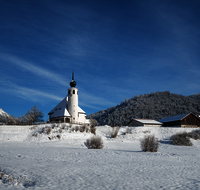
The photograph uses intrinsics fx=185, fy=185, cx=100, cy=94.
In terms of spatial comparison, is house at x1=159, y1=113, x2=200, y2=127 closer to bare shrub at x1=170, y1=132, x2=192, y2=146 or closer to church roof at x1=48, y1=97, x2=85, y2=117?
bare shrub at x1=170, y1=132, x2=192, y2=146

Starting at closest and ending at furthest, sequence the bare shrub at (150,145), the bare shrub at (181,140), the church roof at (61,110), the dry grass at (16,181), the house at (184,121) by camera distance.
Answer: the dry grass at (16,181)
the bare shrub at (150,145)
the bare shrub at (181,140)
the church roof at (61,110)
the house at (184,121)

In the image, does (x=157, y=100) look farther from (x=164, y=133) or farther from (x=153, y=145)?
(x=153, y=145)

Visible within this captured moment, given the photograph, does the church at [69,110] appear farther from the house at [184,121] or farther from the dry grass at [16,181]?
the dry grass at [16,181]

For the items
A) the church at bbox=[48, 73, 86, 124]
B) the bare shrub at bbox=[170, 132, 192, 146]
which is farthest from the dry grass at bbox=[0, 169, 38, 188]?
the church at bbox=[48, 73, 86, 124]

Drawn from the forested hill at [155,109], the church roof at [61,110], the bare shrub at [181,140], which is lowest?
the bare shrub at [181,140]

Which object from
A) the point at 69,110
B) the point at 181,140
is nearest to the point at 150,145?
the point at 181,140

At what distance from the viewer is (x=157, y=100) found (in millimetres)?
127625

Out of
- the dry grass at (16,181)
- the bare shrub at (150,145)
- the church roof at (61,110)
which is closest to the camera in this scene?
the dry grass at (16,181)

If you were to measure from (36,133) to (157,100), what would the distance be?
110622 millimetres

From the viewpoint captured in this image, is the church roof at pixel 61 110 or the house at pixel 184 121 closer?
the church roof at pixel 61 110

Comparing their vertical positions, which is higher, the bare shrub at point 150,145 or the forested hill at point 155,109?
the forested hill at point 155,109

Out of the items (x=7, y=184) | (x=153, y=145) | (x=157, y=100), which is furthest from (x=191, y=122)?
(x=157, y=100)

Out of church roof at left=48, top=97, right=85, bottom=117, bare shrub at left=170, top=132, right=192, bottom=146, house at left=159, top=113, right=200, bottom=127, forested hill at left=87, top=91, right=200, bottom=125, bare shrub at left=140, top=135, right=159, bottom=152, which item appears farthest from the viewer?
forested hill at left=87, top=91, right=200, bottom=125

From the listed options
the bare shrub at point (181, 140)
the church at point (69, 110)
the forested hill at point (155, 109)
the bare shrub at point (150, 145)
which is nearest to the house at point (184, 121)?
the bare shrub at point (181, 140)
